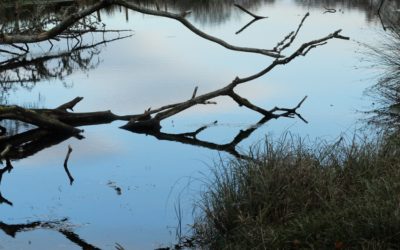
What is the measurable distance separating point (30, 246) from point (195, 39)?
17.7 meters

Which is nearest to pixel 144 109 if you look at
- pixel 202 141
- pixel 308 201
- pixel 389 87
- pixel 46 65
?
pixel 202 141

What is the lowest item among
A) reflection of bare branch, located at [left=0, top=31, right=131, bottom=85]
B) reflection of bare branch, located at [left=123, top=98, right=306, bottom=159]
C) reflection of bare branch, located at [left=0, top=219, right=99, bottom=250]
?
reflection of bare branch, located at [left=0, top=31, right=131, bottom=85]

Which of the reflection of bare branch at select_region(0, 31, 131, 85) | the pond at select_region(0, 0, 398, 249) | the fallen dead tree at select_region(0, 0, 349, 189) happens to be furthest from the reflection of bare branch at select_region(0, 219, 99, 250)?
the reflection of bare branch at select_region(0, 31, 131, 85)

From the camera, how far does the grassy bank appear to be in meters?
4.65

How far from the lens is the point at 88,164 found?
386 inches

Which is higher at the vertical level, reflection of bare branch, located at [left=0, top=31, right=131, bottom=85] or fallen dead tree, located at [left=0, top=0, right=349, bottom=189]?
fallen dead tree, located at [left=0, top=0, right=349, bottom=189]

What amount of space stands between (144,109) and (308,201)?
26.3ft

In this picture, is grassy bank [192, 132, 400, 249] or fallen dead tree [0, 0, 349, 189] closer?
grassy bank [192, 132, 400, 249]

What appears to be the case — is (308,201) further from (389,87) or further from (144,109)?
(144,109)

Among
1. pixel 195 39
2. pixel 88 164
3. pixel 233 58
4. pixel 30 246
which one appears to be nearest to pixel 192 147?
pixel 88 164

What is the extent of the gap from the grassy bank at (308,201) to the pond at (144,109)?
1066mm

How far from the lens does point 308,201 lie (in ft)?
18.3

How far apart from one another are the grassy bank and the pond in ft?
3.50

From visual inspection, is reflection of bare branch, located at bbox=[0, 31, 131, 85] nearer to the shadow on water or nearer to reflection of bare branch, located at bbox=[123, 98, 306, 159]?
reflection of bare branch, located at bbox=[123, 98, 306, 159]
